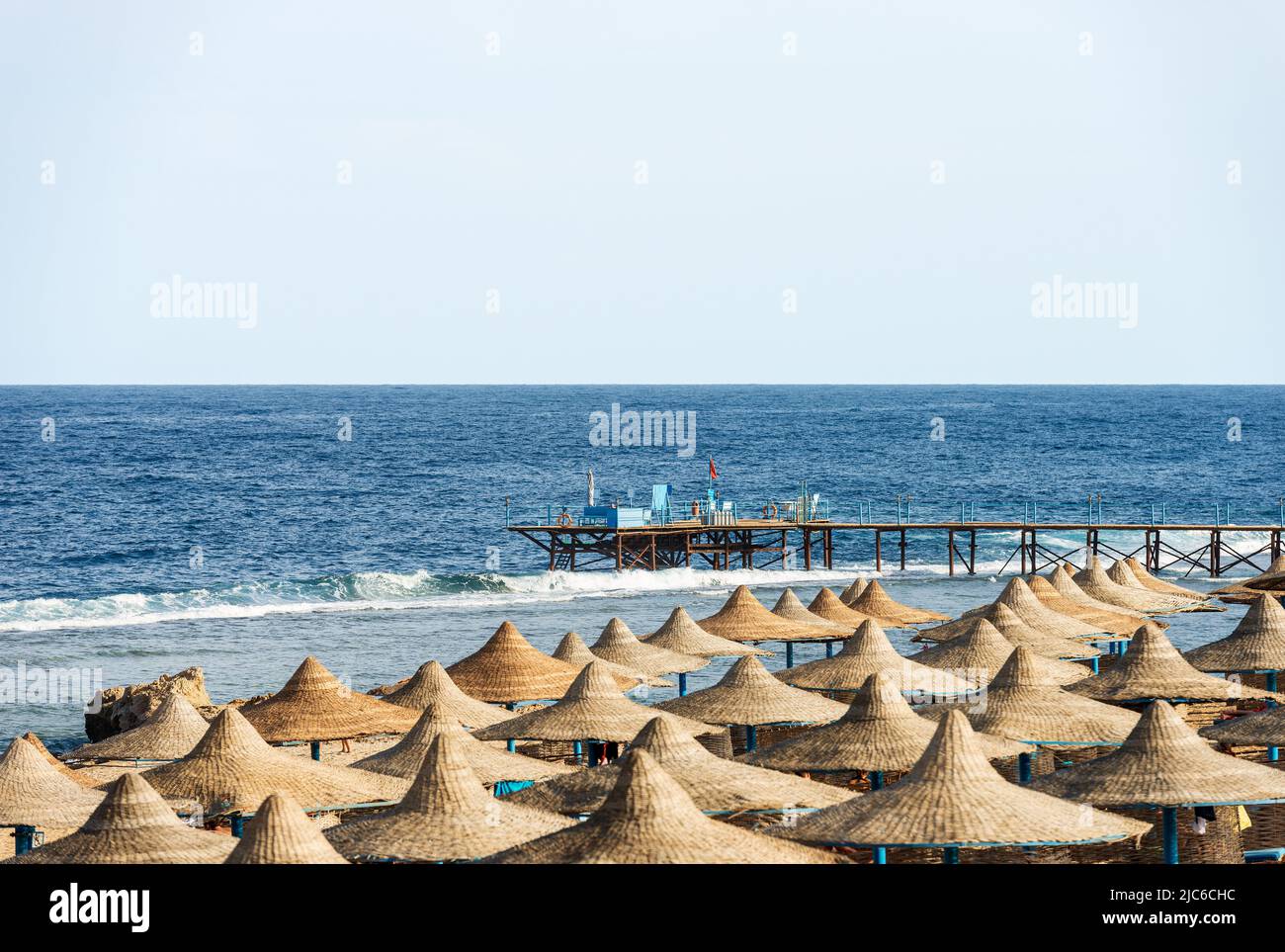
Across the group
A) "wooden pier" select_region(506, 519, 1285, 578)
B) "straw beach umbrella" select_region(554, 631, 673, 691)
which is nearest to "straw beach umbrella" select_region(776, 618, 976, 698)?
"straw beach umbrella" select_region(554, 631, 673, 691)

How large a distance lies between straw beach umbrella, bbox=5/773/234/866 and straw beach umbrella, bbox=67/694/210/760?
8235 millimetres

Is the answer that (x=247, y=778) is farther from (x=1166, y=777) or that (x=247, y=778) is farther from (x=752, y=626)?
(x=752, y=626)

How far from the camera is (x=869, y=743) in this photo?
23.4 meters

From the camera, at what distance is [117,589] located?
74.9 meters

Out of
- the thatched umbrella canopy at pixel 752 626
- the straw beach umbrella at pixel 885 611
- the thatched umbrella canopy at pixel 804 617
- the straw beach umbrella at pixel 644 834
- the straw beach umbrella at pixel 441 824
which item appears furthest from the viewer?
the straw beach umbrella at pixel 885 611

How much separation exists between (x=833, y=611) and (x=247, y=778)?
72.8ft

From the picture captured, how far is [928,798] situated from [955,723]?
881mm

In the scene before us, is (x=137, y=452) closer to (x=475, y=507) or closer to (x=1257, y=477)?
(x=475, y=507)

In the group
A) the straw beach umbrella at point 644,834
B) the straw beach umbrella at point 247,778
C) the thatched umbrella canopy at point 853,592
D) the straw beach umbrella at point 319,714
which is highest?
the straw beach umbrella at point 644,834

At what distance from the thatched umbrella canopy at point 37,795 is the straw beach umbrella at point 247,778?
109 centimetres

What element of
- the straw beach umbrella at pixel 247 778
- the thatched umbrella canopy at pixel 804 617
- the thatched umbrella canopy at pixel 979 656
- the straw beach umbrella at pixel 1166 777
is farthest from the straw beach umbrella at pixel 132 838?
the thatched umbrella canopy at pixel 804 617

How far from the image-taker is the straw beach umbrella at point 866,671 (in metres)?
30.8

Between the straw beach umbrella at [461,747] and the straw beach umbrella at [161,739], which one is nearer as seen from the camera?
the straw beach umbrella at [461,747]

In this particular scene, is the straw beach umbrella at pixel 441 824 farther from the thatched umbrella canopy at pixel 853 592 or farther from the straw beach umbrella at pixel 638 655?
the thatched umbrella canopy at pixel 853 592
